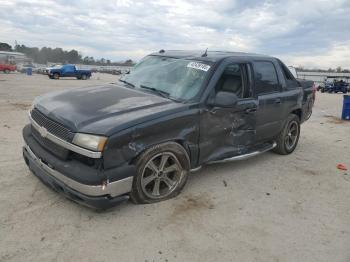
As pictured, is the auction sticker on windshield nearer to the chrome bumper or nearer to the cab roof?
the cab roof

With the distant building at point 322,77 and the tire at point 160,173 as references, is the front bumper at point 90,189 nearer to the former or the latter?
the tire at point 160,173

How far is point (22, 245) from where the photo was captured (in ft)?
10.0

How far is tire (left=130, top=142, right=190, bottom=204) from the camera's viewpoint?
3759 millimetres

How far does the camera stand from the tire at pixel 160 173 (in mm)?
3759

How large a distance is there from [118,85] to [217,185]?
204 cm

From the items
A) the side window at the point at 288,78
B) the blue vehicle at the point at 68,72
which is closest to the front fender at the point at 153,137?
the side window at the point at 288,78

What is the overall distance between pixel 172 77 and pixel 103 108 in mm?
1248

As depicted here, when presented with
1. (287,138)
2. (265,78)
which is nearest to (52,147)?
(265,78)

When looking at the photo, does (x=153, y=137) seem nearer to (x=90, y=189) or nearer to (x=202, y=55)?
(x=90, y=189)

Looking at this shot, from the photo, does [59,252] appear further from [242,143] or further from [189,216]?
[242,143]

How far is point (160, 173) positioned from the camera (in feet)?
13.2

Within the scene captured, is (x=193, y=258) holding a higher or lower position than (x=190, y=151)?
lower

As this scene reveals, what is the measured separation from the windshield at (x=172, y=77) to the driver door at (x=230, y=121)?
272 mm

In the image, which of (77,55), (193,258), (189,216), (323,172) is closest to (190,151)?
(189,216)
